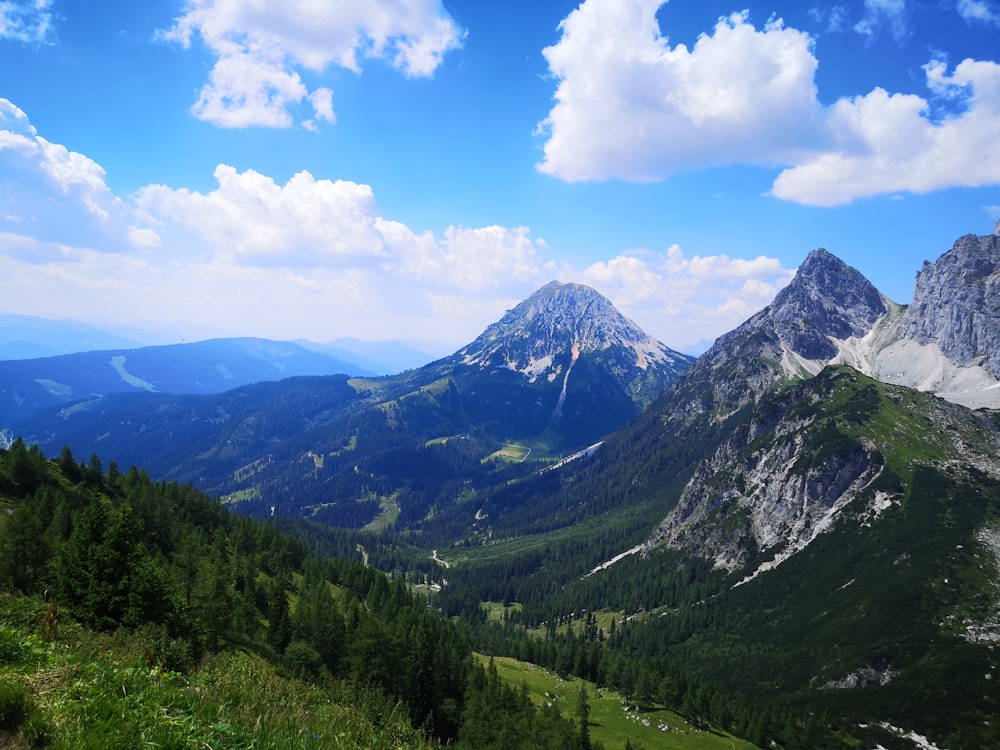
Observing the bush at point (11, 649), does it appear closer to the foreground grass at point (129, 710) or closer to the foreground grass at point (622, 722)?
the foreground grass at point (129, 710)

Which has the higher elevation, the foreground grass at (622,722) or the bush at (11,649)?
the bush at (11,649)

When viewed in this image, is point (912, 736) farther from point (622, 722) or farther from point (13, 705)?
point (13, 705)

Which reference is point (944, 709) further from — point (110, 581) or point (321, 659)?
point (110, 581)

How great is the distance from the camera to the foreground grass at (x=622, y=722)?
10225 cm

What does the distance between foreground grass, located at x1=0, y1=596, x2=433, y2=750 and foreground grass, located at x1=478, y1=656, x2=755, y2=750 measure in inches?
3825

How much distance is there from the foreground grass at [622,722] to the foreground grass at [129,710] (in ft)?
319

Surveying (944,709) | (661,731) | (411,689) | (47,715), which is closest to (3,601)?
(47,715)

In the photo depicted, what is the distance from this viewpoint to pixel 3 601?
25.7m

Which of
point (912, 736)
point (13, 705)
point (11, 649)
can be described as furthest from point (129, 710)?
point (912, 736)

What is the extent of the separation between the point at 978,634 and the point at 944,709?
118 ft

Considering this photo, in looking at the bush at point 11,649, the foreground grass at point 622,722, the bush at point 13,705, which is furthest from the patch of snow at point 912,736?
the bush at point 13,705

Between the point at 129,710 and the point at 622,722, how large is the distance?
122737mm

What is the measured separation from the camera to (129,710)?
1120 cm

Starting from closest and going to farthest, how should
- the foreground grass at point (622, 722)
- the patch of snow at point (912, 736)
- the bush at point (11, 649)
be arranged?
the bush at point (11, 649) < the foreground grass at point (622, 722) < the patch of snow at point (912, 736)
